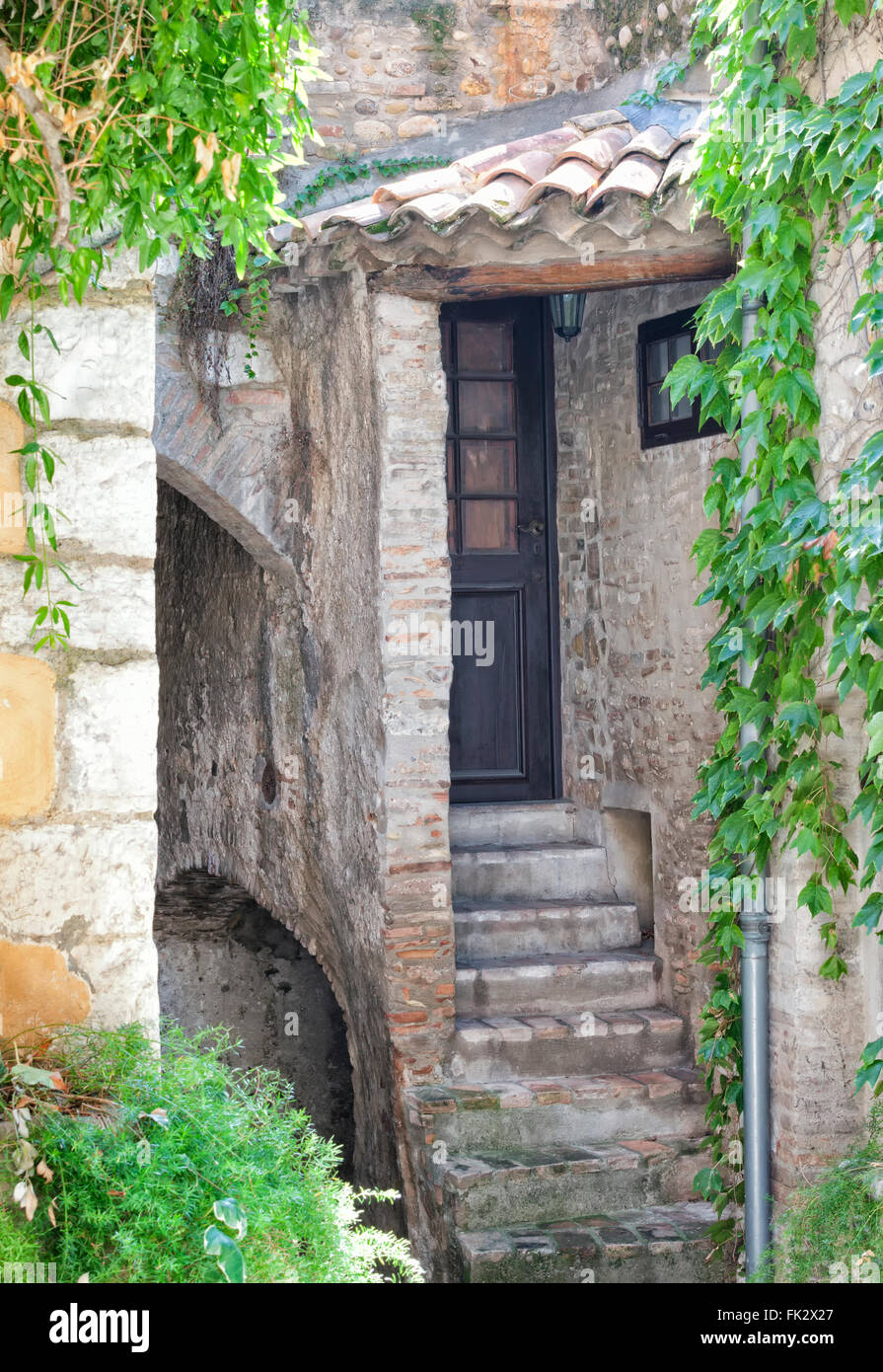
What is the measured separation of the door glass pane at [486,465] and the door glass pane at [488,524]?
0.08 m

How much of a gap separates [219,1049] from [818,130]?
306 centimetres

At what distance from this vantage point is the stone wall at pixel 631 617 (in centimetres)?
570

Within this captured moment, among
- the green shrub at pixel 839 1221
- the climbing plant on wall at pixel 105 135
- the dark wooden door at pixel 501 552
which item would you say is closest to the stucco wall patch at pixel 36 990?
the climbing plant on wall at pixel 105 135

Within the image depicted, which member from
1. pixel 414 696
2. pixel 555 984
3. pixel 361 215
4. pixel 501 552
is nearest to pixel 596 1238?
pixel 555 984

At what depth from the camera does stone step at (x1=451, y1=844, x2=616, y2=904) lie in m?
6.36

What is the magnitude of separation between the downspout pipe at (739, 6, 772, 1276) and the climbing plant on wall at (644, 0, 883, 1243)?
A: 6cm

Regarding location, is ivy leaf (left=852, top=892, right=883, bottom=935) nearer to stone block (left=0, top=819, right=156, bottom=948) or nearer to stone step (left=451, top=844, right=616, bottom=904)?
stone block (left=0, top=819, right=156, bottom=948)

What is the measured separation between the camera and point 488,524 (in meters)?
6.92

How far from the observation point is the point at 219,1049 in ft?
6.99

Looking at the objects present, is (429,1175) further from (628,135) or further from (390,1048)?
(628,135)

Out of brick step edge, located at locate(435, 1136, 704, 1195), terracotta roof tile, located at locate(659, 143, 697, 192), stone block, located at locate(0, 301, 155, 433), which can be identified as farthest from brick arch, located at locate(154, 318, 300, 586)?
stone block, located at locate(0, 301, 155, 433)

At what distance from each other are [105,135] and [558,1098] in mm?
4277

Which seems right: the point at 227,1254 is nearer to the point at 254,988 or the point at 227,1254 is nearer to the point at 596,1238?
the point at 596,1238
